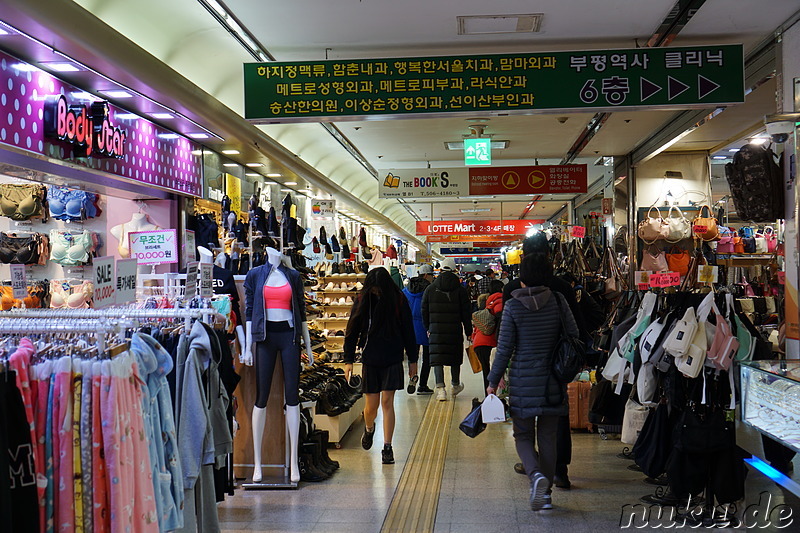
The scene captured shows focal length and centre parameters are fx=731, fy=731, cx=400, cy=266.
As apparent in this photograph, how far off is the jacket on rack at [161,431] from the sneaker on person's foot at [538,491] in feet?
7.96

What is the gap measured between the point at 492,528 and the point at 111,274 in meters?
2.72

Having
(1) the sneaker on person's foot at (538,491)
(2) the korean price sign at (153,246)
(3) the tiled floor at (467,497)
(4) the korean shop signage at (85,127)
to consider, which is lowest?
(3) the tiled floor at (467,497)

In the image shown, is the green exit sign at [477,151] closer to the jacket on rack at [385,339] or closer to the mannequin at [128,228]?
the jacket on rack at [385,339]

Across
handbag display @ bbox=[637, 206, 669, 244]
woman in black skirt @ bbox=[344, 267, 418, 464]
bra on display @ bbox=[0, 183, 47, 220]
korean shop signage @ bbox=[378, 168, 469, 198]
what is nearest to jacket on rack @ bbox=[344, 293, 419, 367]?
woman in black skirt @ bbox=[344, 267, 418, 464]

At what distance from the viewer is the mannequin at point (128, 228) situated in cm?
720

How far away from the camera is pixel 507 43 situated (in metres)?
6.34

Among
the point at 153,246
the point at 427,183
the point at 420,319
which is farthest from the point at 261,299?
the point at 427,183

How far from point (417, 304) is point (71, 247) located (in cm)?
468

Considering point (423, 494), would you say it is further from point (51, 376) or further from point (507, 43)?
point (507, 43)

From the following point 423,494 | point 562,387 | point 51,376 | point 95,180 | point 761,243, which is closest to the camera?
point 51,376

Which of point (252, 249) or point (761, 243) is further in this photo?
point (761, 243)

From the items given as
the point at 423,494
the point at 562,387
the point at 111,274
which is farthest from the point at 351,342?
the point at 111,274

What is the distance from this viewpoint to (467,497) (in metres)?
5.21

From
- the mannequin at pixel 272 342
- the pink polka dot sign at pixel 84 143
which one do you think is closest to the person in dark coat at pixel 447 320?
the pink polka dot sign at pixel 84 143
